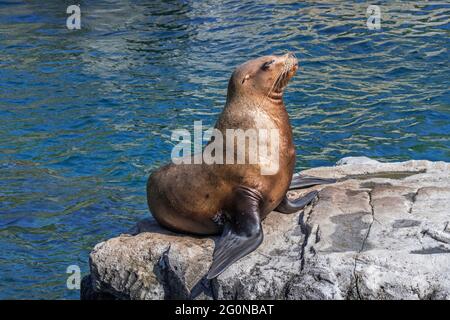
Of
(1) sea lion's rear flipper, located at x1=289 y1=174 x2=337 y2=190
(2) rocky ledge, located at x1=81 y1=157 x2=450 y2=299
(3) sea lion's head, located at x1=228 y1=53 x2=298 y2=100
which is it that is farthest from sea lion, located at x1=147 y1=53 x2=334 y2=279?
(1) sea lion's rear flipper, located at x1=289 y1=174 x2=337 y2=190

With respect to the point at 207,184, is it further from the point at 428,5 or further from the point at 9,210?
the point at 428,5

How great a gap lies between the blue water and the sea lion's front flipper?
1910mm

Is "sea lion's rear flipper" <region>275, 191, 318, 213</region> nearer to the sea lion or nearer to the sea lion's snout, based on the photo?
the sea lion

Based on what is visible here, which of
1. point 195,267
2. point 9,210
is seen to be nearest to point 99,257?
point 195,267

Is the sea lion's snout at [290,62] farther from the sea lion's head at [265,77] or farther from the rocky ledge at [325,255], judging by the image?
the rocky ledge at [325,255]

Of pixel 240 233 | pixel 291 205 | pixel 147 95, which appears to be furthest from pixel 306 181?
pixel 147 95

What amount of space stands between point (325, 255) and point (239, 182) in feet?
3.17

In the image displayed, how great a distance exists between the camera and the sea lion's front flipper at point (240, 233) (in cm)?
524

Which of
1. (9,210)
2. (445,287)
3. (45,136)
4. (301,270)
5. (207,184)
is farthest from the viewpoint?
(45,136)

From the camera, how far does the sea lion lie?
5754 millimetres

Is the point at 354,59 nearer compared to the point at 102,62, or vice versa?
the point at 354,59

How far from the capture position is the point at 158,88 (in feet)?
39.1

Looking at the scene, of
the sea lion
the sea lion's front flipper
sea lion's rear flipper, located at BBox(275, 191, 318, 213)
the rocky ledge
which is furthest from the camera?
sea lion's rear flipper, located at BBox(275, 191, 318, 213)

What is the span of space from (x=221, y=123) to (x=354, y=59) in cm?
649
